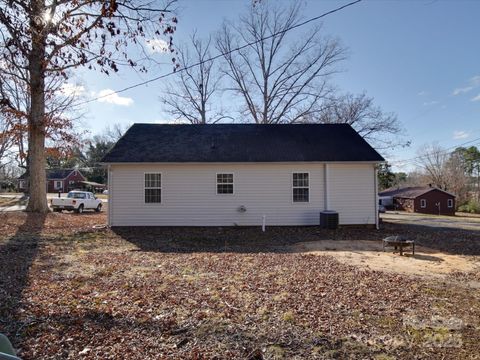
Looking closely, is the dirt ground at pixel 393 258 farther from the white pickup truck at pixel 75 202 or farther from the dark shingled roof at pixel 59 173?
the dark shingled roof at pixel 59 173

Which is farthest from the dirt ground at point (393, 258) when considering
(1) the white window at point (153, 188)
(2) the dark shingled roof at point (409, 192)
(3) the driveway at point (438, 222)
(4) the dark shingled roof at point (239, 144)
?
(2) the dark shingled roof at point (409, 192)

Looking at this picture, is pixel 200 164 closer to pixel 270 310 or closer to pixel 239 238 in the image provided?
pixel 239 238

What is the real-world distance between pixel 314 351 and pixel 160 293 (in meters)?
2.82

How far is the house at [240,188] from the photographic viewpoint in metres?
14.7

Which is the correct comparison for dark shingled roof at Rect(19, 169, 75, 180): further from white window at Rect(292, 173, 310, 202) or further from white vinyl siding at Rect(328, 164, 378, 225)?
white vinyl siding at Rect(328, 164, 378, 225)

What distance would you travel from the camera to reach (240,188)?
48.7ft

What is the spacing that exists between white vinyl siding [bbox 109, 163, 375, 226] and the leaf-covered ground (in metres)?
5.60

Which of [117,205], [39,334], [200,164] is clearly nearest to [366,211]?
[200,164]

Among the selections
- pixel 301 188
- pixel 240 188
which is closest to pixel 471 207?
pixel 301 188

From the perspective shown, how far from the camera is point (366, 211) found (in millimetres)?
15078

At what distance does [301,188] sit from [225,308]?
10574 millimetres

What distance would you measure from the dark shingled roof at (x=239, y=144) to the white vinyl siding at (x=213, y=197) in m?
0.41

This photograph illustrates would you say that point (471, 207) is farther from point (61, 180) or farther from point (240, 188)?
point (61, 180)

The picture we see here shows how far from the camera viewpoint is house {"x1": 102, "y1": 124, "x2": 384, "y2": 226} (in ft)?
48.4
